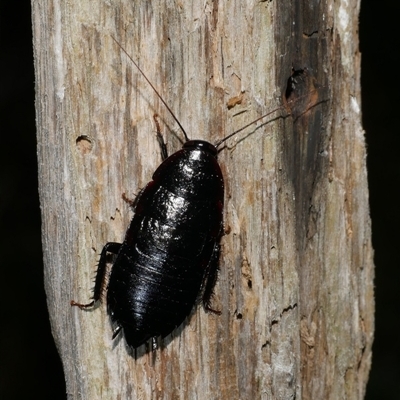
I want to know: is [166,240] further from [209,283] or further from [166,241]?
[209,283]

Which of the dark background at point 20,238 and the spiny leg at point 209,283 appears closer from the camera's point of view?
the spiny leg at point 209,283

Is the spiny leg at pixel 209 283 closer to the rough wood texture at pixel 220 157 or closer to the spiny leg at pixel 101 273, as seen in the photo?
the rough wood texture at pixel 220 157

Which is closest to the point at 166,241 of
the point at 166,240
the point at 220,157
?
the point at 166,240

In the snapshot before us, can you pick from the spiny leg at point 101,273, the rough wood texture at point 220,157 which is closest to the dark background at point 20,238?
the rough wood texture at point 220,157

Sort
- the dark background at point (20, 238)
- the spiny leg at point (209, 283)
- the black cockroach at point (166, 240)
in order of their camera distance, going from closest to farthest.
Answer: the black cockroach at point (166, 240) → the spiny leg at point (209, 283) → the dark background at point (20, 238)

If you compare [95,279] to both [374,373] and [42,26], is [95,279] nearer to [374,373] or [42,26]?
[42,26]

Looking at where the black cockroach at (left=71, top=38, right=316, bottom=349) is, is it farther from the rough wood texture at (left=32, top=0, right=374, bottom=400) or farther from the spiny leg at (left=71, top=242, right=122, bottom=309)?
the rough wood texture at (left=32, top=0, right=374, bottom=400)

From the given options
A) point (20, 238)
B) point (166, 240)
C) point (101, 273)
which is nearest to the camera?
point (166, 240)

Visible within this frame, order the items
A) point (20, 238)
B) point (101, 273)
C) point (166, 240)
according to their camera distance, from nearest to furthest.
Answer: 1. point (166, 240)
2. point (101, 273)
3. point (20, 238)
